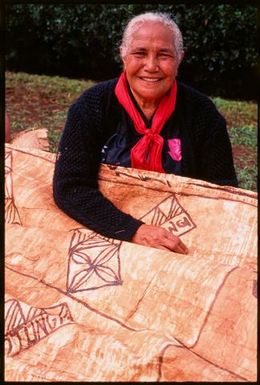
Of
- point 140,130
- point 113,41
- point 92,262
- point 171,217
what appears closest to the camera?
point 92,262

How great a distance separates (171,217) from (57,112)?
393 centimetres

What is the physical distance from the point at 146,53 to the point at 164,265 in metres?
0.95

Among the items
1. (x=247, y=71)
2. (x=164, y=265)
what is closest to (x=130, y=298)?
(x=164, y=265)

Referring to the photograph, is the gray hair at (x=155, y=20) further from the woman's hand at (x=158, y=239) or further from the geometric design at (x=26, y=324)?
the geometric design at (x=26, y=324)

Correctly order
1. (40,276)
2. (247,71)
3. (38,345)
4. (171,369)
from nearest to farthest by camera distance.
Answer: (171,369)
(38,345)
(40,276)
(247,71)

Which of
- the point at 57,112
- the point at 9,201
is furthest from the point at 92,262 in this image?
the point at 57,112

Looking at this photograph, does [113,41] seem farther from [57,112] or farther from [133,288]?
[133,288]

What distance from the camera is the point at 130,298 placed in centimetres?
228

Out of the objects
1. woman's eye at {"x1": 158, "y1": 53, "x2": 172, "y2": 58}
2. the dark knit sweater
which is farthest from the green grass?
woman's eye at {"x1": 158, "y1": 53, "x2": 172, "y2": 58}

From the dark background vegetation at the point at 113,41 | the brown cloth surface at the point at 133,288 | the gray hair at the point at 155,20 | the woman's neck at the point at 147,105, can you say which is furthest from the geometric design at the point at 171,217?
the dark background vegetation at the point at 113,41

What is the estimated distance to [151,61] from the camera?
268cm

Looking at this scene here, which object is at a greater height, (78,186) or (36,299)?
(78,186)

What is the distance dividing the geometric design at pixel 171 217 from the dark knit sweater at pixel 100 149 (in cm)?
13

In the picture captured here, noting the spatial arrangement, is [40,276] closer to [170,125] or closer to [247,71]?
[170,125]
